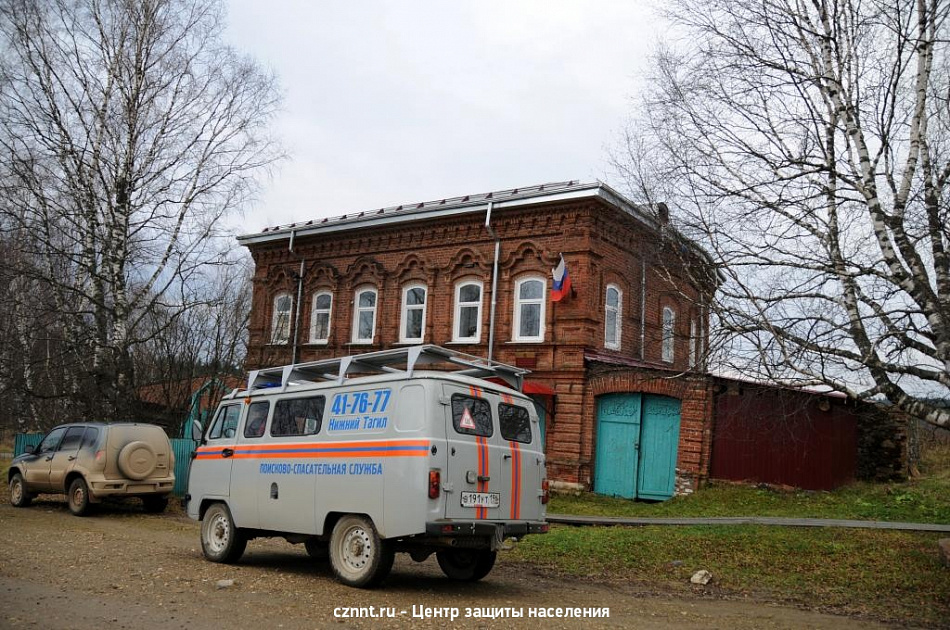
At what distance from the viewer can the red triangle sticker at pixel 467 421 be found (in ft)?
28.5

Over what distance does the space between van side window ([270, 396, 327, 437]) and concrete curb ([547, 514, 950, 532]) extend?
7047 millimetres

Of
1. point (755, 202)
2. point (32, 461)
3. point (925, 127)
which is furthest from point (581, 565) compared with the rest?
point (32, 461)

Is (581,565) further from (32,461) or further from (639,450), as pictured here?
(32,461)

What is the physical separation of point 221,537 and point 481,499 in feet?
13.0

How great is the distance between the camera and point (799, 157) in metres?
11.2

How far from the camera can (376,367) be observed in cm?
1035

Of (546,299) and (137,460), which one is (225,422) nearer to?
(137,460)

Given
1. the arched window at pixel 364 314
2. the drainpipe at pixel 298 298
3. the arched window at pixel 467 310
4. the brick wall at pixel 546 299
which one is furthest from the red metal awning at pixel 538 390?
the drainpipe at pixel 298 298

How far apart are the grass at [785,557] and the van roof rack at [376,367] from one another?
2922 millimetres

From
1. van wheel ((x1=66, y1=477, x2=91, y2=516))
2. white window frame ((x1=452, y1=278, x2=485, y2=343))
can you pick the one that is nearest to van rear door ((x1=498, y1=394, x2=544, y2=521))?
van wheel ((x1=66, y1=477, x2=91, y2=516))

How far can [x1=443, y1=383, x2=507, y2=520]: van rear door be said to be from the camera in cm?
835

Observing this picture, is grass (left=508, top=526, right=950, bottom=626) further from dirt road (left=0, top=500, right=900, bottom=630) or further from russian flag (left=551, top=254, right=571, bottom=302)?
russian flag (left=551, top=254, right=571, bottom=302)

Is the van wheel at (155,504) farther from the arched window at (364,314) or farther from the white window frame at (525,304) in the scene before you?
the white window frame at (525,304)

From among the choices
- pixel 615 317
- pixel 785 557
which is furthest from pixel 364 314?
pixel 785 557
